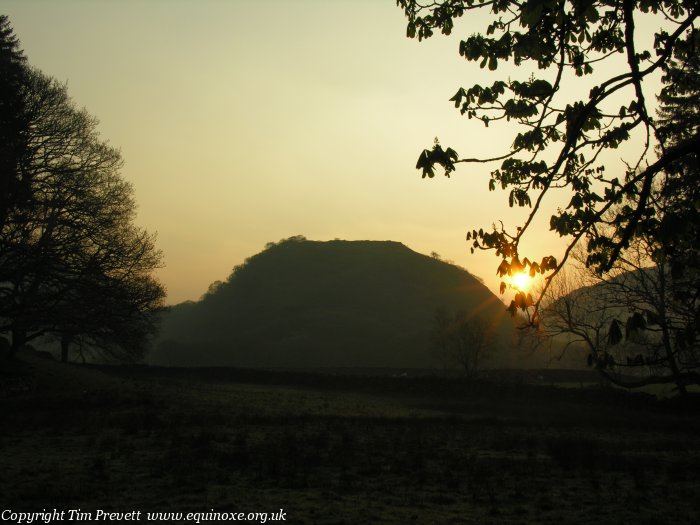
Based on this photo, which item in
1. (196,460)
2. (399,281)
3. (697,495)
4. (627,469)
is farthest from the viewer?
(399,281)

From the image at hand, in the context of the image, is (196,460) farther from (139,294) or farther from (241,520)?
(139,294)

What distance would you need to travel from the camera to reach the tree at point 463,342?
74062mm

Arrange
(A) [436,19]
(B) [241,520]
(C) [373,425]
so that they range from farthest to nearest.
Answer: (C) [373,425] → (B) [241,520] → (A) [436,19]

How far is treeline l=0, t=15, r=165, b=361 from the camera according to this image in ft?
75.8

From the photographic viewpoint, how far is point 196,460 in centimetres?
1351

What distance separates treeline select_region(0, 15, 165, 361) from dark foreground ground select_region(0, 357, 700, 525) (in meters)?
3.61

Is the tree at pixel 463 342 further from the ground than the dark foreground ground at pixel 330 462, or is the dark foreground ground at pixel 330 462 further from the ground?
the tree at pixel 463 342

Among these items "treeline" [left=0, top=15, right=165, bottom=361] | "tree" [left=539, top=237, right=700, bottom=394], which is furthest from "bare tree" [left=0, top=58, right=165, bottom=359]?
"tree" [left=539, top=237, right=700, bottom=394]

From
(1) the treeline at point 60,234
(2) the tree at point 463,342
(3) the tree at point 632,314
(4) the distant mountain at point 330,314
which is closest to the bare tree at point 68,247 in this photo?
(1) the treeline at point 60,234

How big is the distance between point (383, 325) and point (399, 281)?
3457 centimetres

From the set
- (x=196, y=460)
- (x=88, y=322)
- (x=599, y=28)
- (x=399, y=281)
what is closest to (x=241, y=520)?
(x=196, y=460)

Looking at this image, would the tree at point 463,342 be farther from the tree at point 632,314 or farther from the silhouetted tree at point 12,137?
the silhouetted tree at point 12,137

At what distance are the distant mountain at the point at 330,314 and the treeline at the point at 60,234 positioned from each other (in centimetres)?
9613

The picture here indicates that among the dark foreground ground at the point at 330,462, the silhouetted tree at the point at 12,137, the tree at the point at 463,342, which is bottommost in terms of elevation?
the dark foreground ground at the point at 330,462
